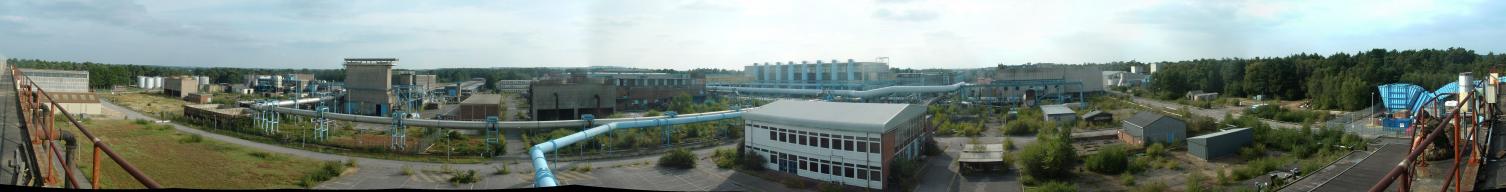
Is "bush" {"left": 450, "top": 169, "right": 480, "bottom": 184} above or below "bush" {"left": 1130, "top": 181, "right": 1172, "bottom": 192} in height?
above

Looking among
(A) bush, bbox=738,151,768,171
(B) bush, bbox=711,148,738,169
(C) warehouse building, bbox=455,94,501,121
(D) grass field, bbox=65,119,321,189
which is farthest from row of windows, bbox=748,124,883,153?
(C) warehouse building, bbox=455,94,501,121

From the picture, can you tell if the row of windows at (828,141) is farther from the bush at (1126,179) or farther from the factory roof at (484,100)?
the factory roof at (484,100)

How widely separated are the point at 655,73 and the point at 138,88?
31.3 feet

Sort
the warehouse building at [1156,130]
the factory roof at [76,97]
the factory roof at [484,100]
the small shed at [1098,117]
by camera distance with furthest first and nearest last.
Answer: the small shed at [1098,117] < the factory roof at [484,100] < the warehouse building at [1156,130] < the factory roof at [76,97]

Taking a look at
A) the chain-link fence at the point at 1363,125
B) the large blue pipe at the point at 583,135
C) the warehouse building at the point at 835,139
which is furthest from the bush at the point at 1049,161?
the chain-link fence at the point at 1363,125

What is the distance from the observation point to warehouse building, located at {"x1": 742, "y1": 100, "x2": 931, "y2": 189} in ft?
20.1

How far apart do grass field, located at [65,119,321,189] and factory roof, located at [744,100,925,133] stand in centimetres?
386

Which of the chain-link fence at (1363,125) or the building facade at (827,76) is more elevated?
the building facade at (827,76)

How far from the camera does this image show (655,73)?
15.4 m

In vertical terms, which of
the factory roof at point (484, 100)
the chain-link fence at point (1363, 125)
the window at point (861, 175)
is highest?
the factory roof at point (484, 100)

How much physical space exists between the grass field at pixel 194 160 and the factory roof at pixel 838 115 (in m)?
3.86

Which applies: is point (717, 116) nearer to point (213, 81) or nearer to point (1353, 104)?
point (213, 81)

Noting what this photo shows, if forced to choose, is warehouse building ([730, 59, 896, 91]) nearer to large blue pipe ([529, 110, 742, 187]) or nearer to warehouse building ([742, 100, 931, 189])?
large blue pipe ([529, 110, 742, 187])

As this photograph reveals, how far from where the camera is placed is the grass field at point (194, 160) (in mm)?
5129
